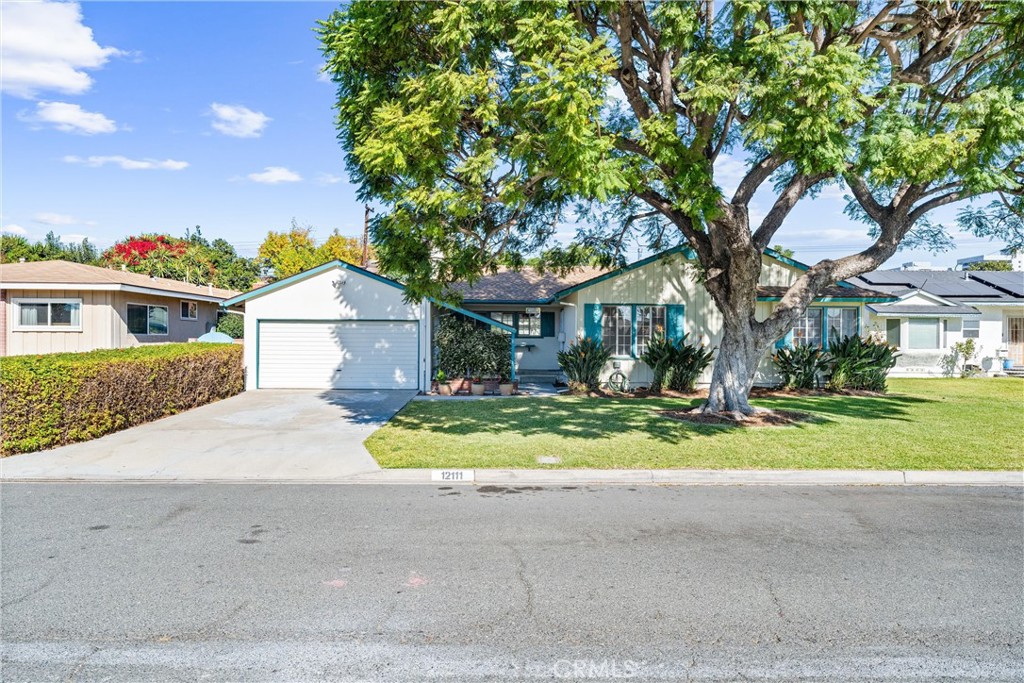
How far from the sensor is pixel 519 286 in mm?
21750

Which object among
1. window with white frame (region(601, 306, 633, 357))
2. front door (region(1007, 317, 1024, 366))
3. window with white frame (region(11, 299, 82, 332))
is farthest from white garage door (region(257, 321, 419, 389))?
front door (region(1007, 317, 1024, 366))

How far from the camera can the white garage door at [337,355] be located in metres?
18.2

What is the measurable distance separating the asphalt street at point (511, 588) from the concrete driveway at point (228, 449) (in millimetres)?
1280

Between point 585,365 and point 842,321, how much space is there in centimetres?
821

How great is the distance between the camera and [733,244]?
1194 centimetres

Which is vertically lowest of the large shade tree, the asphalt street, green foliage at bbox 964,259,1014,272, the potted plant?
the asphalt street

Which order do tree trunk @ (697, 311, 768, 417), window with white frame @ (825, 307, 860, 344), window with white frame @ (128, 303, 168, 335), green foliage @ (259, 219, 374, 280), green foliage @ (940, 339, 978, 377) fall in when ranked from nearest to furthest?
tree trunk @ (697, 311, 768, 417), window with white frame @ (825, 307, 860, 344), window with white frame @ (128, 303, 168, 335), green foliage @ (940, 339, 978, 377), green foliage @ (259, 219, 374, 280)

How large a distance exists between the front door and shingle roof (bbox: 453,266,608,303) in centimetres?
1713

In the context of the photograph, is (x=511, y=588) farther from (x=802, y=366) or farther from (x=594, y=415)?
(x=802, y=366)

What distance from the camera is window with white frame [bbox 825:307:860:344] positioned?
18469mm

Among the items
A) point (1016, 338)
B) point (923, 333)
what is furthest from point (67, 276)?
point (1016, 338)

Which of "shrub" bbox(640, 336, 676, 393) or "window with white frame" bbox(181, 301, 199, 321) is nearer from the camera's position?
"shrub" bbox(640, 336, 676, 393)

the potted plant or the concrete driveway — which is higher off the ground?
the potted plant

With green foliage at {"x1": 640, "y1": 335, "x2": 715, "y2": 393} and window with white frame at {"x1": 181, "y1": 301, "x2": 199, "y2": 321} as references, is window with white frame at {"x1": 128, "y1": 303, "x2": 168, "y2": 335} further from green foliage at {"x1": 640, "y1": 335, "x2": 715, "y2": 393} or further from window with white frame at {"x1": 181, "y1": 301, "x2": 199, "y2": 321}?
green foliage at {"x1": 640, "y1": 335, "x2": 715, "y2": 393}
